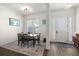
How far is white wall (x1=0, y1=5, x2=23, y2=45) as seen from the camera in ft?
8.17

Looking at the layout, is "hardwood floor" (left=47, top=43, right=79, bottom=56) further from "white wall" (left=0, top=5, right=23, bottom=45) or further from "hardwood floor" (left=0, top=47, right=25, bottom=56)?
"white wall" (left=0, top=5, right=23, bottom=45)

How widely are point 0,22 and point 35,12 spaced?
4.15 feet

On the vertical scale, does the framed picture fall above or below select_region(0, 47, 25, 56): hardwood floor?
above

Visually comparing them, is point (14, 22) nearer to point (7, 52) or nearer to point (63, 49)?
→ point (7, 52)

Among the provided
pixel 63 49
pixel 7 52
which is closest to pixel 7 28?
pixel 7 52

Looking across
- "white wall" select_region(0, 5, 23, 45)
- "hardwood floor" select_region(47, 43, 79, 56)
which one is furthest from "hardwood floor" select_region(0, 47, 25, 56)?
"hardwood floor" select_region(47, 43, 79, 56)

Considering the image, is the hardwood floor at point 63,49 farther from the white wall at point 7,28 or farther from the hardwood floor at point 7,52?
the white wall at point 7,28

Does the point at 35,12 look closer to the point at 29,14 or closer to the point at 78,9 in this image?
the point at 29,14

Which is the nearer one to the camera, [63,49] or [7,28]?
[7,28]

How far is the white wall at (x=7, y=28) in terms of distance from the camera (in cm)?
249

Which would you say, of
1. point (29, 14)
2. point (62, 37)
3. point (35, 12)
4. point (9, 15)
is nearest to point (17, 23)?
point (9, 15)

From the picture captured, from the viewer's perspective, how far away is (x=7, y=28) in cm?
260

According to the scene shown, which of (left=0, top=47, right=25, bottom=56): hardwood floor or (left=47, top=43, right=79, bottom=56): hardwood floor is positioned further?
(left=47, top=43, right=79, bottom=56): hardwood floor

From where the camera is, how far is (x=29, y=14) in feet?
9.72
